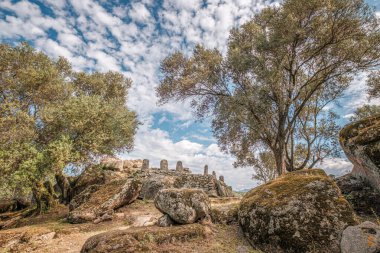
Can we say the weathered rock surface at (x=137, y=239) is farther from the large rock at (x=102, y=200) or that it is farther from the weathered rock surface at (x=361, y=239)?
the large rock at (x=102, y=200)

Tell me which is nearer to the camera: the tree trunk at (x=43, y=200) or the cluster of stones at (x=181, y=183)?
the tree trunk at (x=43, y=200)

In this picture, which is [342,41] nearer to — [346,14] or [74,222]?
[346,14]

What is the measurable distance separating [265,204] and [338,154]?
57.1 ft

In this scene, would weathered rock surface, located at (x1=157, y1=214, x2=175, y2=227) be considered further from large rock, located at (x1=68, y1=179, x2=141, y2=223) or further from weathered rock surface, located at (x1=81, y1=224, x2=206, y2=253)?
large rock, located at (x1=68, y1=179, x2=141, y2=223)

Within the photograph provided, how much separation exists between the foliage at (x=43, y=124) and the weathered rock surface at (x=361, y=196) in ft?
51.5

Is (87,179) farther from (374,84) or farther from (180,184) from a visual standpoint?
(374,84)

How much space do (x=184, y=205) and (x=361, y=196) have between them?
7.69 metres

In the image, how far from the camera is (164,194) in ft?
34.4

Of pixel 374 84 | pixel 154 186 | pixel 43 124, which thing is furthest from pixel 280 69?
pixel 43 124

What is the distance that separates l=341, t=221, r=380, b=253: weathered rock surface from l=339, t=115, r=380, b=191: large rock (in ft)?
8.93

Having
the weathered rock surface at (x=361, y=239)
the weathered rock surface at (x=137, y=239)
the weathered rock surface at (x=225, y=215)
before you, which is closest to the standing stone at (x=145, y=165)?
the weathered rock surface at (x=225, y=215)

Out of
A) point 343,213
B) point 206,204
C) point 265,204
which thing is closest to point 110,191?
point 206,204

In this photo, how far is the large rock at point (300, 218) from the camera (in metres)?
6.75

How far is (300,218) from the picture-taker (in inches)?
285
